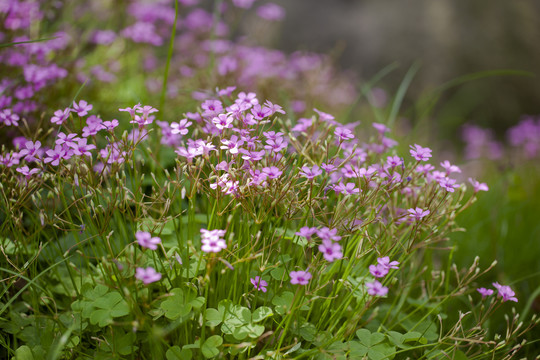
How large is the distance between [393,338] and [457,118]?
18.0 ft

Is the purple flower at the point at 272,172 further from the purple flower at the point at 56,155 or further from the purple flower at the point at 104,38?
the purple flower at the point at 104,38

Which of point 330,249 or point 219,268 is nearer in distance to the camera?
point 330,249

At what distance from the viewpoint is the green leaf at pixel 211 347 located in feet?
4.77

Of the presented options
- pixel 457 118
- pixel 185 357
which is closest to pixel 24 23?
pixel 185 357

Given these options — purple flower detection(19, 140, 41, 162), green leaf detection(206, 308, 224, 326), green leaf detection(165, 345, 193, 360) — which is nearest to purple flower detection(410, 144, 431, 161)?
green leaf detection(206, 308, 224, 326)

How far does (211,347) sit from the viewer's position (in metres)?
1.48

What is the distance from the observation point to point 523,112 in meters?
7.01

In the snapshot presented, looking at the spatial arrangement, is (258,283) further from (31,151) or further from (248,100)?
(31,151)

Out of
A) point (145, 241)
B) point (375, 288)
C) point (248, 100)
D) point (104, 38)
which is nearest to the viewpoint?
point (145, 241)

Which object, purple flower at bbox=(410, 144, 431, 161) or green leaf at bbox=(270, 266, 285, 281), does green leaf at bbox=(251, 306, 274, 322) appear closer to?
green leaf at bbox=(270, 266, 285, 281)

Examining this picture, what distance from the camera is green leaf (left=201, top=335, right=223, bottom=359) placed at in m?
1.46

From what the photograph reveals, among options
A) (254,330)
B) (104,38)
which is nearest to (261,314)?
(254,330)

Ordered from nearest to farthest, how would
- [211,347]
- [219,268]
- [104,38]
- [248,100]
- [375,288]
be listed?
[375,288] < [211,347] < [219,268] < [248,100] < [104,38]

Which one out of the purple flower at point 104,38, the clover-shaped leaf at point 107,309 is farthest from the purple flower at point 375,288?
the purple flower at point 104,38
